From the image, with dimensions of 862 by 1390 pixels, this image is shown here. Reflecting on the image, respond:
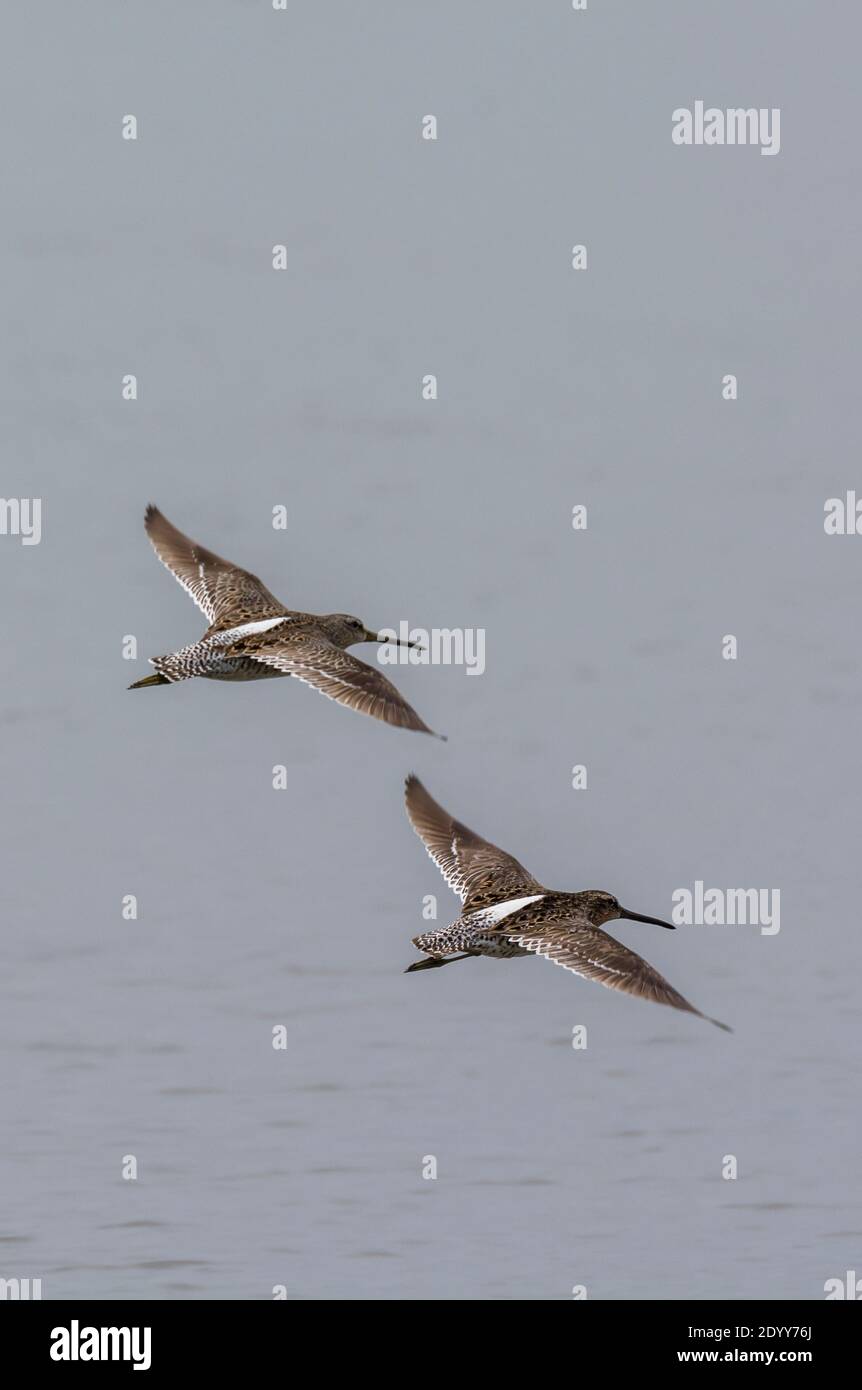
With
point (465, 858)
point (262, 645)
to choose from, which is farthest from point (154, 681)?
point (465, 858)

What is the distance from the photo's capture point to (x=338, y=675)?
73.3 feet

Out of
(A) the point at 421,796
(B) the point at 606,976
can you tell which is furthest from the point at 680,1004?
(A) the point at 421,796

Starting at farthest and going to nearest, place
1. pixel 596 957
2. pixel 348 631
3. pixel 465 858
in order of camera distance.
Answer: pixel 348 631 → pixel 465 858 → pixel 596 957

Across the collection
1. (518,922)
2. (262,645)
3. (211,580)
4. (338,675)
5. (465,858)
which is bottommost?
(518,922)

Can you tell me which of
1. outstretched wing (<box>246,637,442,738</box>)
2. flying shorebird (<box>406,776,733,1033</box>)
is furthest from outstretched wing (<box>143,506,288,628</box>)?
flying shorebird (<box>406,776,733,1033</box>)

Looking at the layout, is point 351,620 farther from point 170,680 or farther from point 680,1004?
point 680,1004

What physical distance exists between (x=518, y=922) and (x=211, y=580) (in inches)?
207

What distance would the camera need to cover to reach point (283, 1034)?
27125 mm

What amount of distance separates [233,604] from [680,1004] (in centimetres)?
654

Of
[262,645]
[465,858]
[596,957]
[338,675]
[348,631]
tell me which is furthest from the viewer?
[348,631]

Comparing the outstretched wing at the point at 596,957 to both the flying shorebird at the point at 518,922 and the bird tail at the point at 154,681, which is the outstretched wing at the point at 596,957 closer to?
the flying shorebird at the point at 518,922

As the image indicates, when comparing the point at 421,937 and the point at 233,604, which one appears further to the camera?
the point at 233,604

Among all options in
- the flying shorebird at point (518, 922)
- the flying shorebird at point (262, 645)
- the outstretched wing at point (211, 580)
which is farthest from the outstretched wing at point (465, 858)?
the outstretched wing at point (211, 580)

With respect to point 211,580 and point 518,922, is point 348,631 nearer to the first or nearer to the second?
point 211,580
